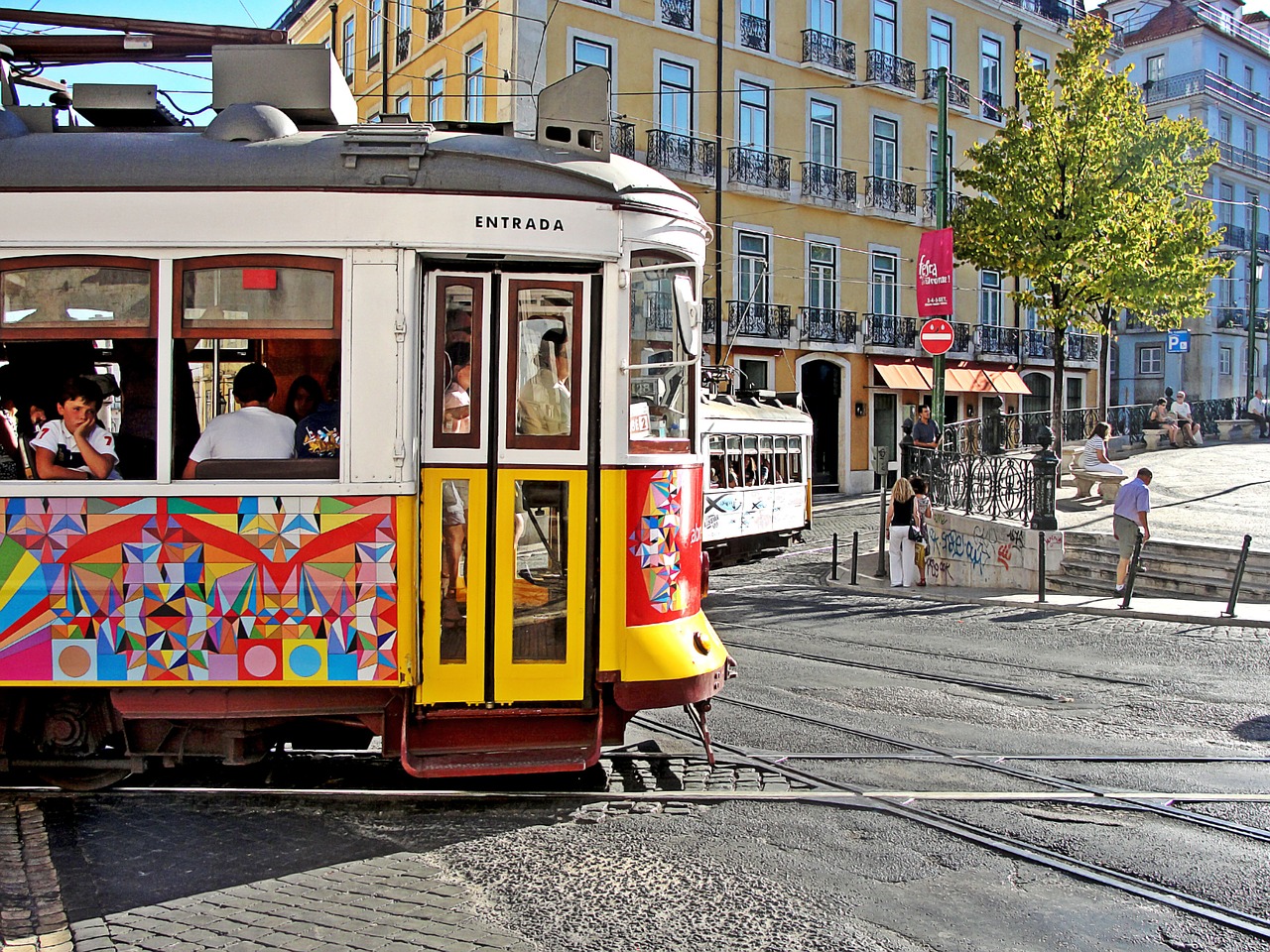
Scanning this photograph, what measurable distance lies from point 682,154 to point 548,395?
2712cm

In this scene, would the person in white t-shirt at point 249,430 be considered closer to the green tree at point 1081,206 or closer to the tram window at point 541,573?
the tram window at point 541,573

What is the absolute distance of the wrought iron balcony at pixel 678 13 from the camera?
32062 millimetres

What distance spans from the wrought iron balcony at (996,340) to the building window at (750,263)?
34.1 ft

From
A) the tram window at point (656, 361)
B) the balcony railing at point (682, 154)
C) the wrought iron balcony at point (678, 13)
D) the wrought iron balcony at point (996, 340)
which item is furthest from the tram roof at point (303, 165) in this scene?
the wrought iron balcony at point (996, 340)

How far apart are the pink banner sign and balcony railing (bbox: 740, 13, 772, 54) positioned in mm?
16792

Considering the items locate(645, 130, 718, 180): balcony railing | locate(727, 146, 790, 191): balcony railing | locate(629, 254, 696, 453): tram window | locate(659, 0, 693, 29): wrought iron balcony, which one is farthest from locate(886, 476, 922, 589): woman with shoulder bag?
locate(659, 0, 693, 29): wrought iron balcony

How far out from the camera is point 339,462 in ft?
19.6

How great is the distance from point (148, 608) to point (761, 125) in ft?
101

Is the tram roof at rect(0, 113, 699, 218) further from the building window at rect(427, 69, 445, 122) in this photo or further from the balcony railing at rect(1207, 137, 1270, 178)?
the balcony railing at rect(1207, 137, 1270, 178)

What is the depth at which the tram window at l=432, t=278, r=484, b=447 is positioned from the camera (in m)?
6.09

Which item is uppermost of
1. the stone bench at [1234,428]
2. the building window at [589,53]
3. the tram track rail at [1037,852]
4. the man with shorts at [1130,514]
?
the building window at [589,53]

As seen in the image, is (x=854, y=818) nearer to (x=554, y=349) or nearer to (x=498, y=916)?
(x=498, y=916)

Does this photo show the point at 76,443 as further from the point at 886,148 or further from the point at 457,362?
the point at 886,148

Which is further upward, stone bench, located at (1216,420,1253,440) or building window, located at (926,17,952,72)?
building window, located at (926,17,952,72)
